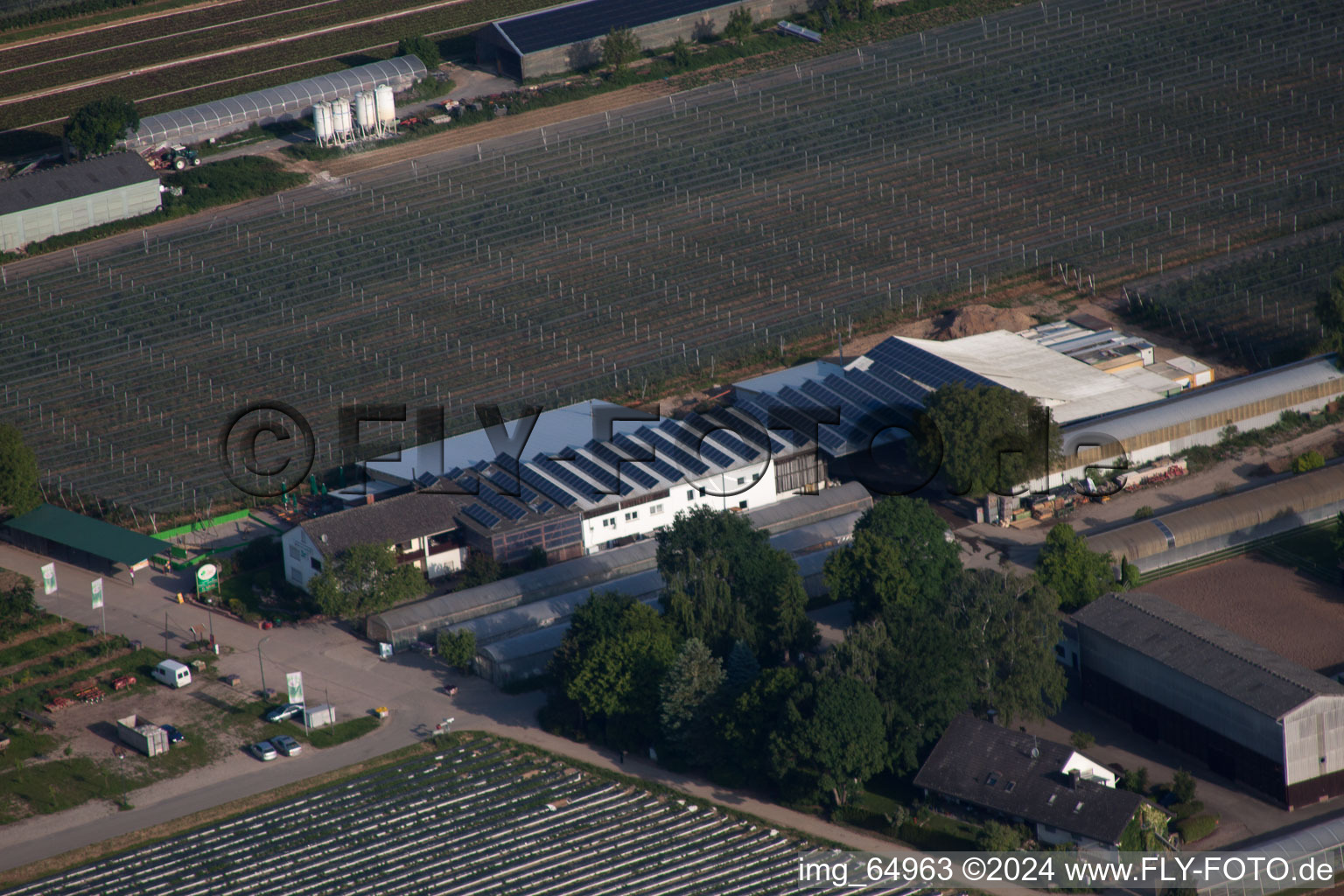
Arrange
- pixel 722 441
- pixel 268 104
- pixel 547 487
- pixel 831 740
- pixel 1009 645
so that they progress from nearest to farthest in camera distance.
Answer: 1. pixel 831 740
2. pixel 1009 645
3. pixel 547 487
4. pixel 722 441
5. pixel 268 104

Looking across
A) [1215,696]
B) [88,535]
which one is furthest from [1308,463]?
[88,535]

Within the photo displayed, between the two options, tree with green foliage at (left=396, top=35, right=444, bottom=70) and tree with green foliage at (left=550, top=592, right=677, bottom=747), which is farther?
tree with green foliage at (left=396, top=35, right=444, bottom=70)

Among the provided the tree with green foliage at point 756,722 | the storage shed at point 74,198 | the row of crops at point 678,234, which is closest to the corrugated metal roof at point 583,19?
the row of crops at point 678,234

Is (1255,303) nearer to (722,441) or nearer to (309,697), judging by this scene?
(722,441)

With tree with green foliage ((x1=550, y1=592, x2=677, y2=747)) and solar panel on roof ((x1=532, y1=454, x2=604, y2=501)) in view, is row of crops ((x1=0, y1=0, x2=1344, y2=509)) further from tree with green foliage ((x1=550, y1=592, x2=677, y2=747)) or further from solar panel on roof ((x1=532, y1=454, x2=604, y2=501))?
tree with green foliage ((x1=550, y1=592, x2=677, y2=747))

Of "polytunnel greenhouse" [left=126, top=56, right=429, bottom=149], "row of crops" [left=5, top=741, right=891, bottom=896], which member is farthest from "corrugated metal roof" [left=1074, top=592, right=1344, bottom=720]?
"polytunnel greenhouse" [left=126, top=56, right=429, bottom=149]

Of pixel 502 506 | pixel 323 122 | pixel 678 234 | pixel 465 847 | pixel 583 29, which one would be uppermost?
pixel 583 29

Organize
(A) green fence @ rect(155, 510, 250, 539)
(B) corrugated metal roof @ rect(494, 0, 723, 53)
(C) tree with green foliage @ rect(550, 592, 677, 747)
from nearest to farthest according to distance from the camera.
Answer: (C) tree with green foliage @ rect(550, 592, 677, 747)
(A) green fence @ rect(155, 510, 250, 539)
(B) corrugated metal roof @ rect(494, 0, 723, 53)

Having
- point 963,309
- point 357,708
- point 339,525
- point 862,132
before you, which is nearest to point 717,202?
point 862,132
